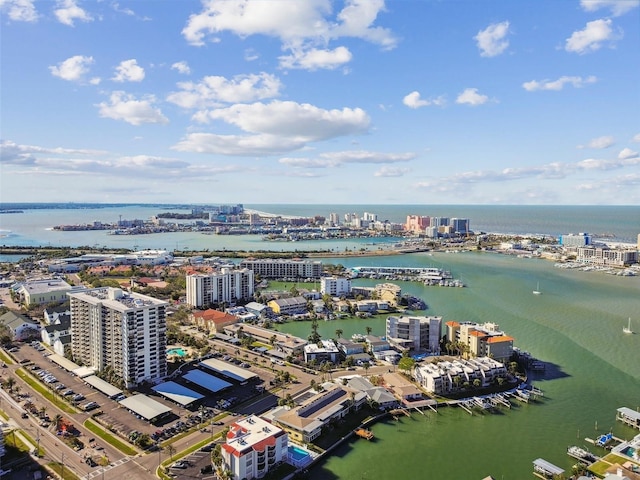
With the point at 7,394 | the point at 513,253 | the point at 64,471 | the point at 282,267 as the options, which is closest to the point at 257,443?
the point at 64,471

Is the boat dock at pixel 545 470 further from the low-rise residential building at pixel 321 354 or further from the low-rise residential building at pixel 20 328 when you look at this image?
the low-rise residential building at pixel 20 328

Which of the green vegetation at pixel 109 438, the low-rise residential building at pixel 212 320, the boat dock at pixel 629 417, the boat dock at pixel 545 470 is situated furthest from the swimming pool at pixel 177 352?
→ the boat dock at pixel 629 417

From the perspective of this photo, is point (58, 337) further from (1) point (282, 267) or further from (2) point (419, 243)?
(2) point (419, 243)

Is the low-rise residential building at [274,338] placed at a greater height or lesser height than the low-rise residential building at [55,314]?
lesser

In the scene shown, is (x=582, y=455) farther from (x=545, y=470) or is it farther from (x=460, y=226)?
(x=460, y=226)

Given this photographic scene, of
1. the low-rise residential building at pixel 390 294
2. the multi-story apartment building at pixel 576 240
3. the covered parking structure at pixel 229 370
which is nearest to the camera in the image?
the covered parking structure at pixel 229 370

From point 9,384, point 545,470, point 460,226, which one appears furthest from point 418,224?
point 9,384
